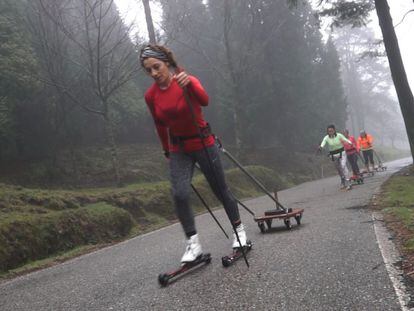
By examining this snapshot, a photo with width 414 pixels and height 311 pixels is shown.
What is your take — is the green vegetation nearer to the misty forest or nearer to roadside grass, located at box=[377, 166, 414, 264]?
roadside grass, located at box=[377, 166, 414, 264]

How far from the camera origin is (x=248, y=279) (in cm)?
397

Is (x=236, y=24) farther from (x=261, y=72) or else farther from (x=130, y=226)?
(x=130, y=226)

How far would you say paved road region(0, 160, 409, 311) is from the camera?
11.0 ft

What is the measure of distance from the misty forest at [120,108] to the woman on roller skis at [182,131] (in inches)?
145

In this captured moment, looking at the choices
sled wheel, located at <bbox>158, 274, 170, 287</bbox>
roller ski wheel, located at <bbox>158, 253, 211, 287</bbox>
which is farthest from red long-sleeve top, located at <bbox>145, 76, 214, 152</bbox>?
sled wheel, located at <bbox>158, 274, 170, 287</bbox>

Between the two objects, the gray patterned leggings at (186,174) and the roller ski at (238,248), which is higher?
the gray patterned leggings at (186,174)

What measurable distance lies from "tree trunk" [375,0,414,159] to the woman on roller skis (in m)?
11.7

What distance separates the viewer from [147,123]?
27.3 metres

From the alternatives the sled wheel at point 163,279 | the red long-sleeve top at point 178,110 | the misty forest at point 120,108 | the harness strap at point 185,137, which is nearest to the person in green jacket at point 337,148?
the misty forest at point 120,108

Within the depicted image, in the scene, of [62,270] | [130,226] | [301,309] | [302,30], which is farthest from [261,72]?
[301,309]

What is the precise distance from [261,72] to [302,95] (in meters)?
3.33

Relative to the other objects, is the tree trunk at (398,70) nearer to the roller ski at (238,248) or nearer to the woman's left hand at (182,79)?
the roller ski at (238,248)

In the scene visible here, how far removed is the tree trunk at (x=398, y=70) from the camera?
1468cm

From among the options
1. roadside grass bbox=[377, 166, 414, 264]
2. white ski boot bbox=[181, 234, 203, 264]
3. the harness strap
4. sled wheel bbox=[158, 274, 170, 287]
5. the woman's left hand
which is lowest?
roadside grass bbox=[377, 166, 414, 264]
